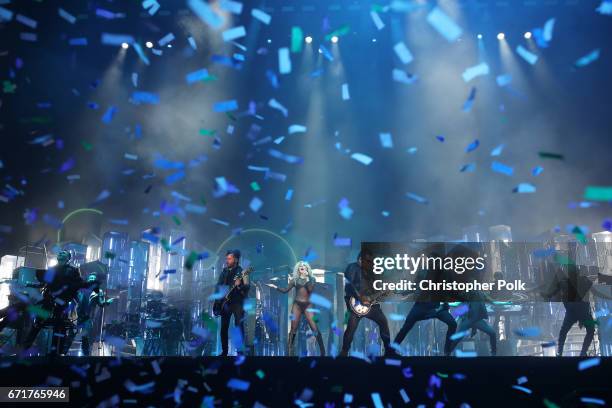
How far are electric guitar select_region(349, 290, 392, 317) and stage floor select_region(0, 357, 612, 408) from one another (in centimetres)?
201

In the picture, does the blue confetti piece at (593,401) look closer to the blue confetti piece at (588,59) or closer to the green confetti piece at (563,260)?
the green confetti piece at (563,260)

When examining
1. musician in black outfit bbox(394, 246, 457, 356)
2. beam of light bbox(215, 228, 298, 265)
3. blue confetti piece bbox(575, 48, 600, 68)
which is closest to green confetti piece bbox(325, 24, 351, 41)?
beam of light bbox(215, 228, 298, 265)

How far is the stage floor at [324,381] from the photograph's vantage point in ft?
12.9

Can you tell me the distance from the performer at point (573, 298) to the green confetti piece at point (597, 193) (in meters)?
4.20

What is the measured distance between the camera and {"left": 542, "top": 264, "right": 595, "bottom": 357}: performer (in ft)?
20.7

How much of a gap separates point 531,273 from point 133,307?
26.6 feet

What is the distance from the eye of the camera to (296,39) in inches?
404

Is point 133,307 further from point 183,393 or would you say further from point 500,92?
point 500,92

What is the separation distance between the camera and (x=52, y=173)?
10.5 metres

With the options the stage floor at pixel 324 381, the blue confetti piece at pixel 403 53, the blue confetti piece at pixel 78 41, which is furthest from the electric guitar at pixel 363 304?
the blue confetti piece at pixel 78 41

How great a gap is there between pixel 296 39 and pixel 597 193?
6.95 metres

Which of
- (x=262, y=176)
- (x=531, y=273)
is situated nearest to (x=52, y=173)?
(x=262, y=176)

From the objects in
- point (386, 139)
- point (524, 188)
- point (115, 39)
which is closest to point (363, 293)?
point (386, 139)

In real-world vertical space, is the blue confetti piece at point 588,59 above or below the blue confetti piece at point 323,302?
above
